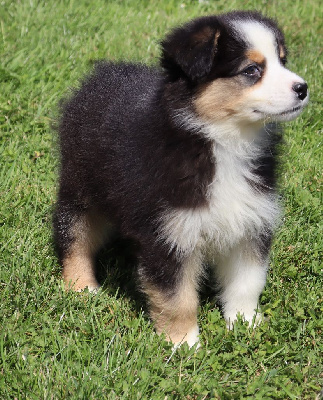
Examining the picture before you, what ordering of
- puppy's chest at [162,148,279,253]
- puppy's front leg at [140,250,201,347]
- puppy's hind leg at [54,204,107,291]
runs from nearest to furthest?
puppy's chest at [162,148,279,253] < puppy's front leg at [140,250,201,347] < puppy's hind leg at [54,204,107,291]

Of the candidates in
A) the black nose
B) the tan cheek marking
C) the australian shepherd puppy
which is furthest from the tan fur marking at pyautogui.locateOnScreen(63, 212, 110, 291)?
the black nose

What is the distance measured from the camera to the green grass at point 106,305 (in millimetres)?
3104

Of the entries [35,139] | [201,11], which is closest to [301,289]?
[35,139]

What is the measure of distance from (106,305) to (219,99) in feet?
4.44

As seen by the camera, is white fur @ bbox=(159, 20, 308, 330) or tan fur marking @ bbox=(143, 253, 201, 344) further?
→ tan fur marking @ bbox=(143, 253, 201, 344)

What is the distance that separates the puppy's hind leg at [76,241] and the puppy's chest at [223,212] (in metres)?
0.86

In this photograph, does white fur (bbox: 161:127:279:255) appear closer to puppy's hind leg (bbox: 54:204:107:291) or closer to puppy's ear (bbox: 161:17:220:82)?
puppy's ear (bbox: 161:17:220:82)

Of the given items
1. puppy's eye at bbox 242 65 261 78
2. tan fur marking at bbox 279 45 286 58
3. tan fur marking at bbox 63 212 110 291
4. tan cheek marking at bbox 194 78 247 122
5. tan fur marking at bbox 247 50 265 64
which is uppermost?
tan fur marking at bbox 247 50 265 64

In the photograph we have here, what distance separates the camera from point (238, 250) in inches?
140

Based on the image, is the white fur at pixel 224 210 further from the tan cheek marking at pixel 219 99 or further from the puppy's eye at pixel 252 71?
the puppy's eye at pixel 252 71

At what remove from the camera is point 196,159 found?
320 centimetres

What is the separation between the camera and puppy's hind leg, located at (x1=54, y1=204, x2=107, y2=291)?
13.0 ft

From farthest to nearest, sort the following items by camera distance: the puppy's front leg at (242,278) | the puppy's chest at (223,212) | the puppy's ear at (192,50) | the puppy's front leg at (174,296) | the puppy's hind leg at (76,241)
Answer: the puppy's hind leg at (76,241), the puppy's front leg at (242,278), the puppy's front leg at (174,296), the puppy's chest at (223,212), the puppy's ear at (192,50)

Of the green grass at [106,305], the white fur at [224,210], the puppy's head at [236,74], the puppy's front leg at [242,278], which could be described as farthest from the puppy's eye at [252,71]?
the green grass at [106,305]
